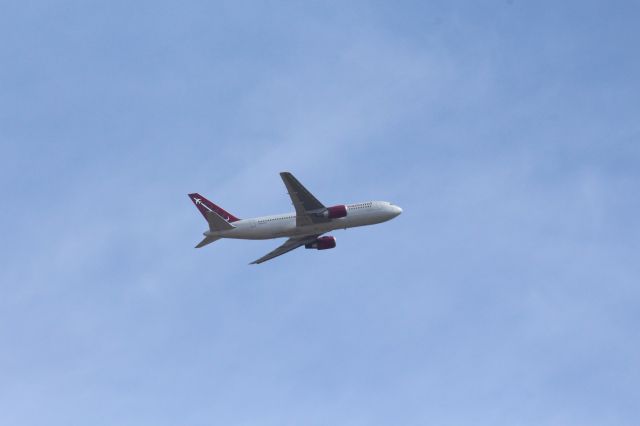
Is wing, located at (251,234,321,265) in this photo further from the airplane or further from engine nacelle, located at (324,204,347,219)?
engine nacelle, located at (324,204,347,219)

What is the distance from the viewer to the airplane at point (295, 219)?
124438 millimetres

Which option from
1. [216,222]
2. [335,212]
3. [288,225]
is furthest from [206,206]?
[335,212]

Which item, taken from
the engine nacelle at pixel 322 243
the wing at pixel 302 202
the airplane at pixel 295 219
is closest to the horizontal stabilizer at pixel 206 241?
the airplane at pixel 295 219

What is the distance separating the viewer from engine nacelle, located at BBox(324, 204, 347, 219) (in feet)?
414

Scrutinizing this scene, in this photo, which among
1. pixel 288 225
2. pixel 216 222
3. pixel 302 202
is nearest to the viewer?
pixel 302 202

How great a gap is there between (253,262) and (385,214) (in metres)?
19.0

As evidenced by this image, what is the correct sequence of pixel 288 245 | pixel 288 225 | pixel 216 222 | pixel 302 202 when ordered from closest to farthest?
1. pixel 302 202
2. pixel 216 222
3. pixel 288 225
4. pixel 288 245

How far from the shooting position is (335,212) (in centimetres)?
12650

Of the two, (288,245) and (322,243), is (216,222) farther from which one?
(322,243)

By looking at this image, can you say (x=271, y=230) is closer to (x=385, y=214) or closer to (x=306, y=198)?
(x=306, y=198)

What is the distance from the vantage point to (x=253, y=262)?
135 meters

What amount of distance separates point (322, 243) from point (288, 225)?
1035 centimetres

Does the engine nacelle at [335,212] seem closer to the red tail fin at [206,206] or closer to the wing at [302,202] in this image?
the wing at [302,202]

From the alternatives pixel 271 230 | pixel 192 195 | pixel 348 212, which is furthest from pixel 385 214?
pixel 192 195
